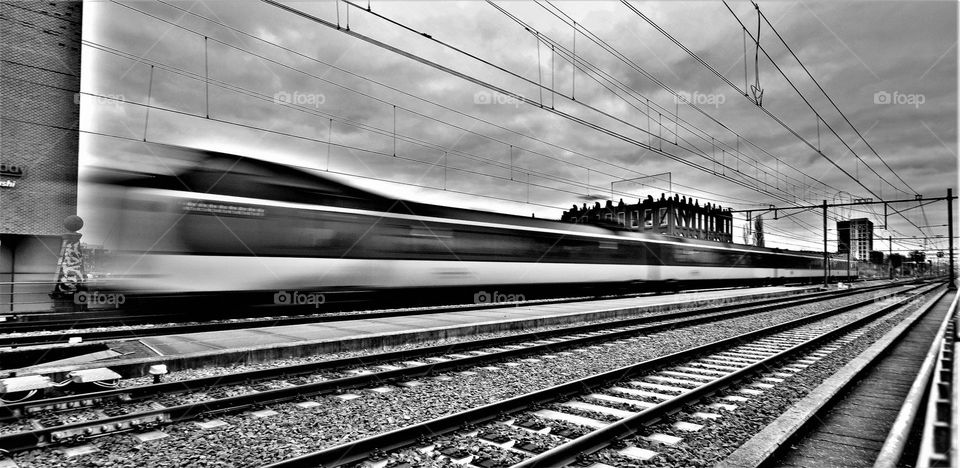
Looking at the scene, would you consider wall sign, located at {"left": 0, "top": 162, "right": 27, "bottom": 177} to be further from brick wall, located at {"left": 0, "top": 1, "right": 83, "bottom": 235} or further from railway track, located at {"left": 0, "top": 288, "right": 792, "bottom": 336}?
railway track, located at {"left": 0, "top": 288, "right": 792, "bottom": 336}

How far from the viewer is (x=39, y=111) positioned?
2120 centimetres

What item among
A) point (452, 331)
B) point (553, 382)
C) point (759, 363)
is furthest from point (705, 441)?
point (452, 331)

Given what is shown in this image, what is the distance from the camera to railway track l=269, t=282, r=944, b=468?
404cm

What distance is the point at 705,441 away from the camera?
4586 mm

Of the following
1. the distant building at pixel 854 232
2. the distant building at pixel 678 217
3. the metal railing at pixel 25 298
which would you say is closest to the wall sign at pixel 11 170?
the metal railing at pixel 25 298

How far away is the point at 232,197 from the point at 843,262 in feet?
209

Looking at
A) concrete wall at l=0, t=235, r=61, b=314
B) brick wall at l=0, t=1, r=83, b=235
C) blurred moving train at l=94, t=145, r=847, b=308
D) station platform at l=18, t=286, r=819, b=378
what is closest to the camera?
station platform at l=18, t=286, r=819, b=378

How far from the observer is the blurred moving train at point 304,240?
33.8 ft

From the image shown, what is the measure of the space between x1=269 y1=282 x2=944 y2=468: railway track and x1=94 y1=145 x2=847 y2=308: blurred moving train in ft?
25.5

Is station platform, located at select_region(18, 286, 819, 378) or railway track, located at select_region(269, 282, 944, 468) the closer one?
railway track, located at select_region(269, 282, 944, 468)

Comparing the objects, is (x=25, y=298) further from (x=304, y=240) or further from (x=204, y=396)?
(x=204, y=396)

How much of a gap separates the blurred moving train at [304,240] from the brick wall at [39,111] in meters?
14.2

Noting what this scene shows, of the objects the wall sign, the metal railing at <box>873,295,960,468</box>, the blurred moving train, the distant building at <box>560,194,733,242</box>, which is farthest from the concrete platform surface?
the distant building at <box>560,194,733,242</box>

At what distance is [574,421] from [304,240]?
885 centimetres
